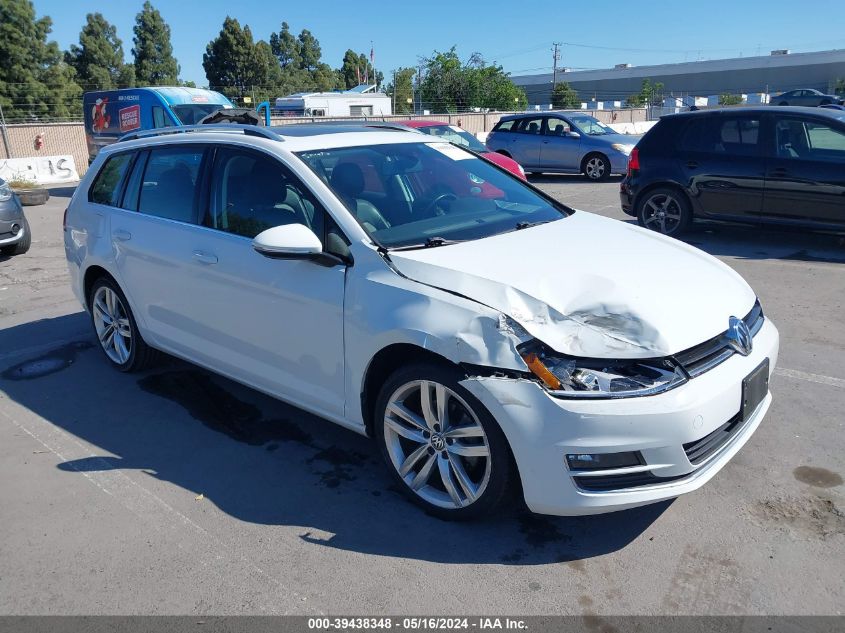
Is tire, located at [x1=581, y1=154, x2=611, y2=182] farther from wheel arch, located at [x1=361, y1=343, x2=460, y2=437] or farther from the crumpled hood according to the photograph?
wheel arch, located at [x1=361, y1=343, x2=460, y2=437]

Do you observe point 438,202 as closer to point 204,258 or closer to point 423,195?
point 423,195

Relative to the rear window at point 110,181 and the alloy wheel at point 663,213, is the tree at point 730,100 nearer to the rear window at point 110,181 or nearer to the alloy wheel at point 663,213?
the alloy wheel at point 663,213

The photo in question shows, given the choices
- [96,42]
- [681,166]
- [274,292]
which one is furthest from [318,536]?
[96,42]

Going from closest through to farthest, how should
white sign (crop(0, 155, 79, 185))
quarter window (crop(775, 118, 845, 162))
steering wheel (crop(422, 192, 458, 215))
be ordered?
steering wheel (crop(422, 192, 458, 215))
quarter window (crop(775, 118, 845, 162))
white sign (crop(0, 155, 79, 185))

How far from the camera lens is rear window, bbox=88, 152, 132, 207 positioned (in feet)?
16.8

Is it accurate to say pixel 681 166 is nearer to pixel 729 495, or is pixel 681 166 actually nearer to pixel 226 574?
pixel 729 495

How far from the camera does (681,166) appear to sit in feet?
29.9

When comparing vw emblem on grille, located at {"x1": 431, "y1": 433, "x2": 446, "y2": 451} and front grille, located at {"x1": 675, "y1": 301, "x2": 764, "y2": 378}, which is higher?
front grille, located at {"x1": 675, "y1": 301, "x2": 764, "y2": 378}

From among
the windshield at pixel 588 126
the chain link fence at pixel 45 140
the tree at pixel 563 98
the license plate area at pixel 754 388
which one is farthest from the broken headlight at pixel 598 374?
the tree at pixel 563 98

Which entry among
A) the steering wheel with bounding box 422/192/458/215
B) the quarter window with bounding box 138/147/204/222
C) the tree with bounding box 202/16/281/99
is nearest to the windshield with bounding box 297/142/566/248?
the steering wheel with bounding box 422/192/458/215

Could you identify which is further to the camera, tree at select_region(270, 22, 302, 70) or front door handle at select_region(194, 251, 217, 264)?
tree at select_region(270, 22, 302, 70)

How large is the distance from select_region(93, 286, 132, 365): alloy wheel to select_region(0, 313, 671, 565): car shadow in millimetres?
166

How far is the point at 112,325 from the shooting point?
17.5 feet

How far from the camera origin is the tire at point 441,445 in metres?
3.02
